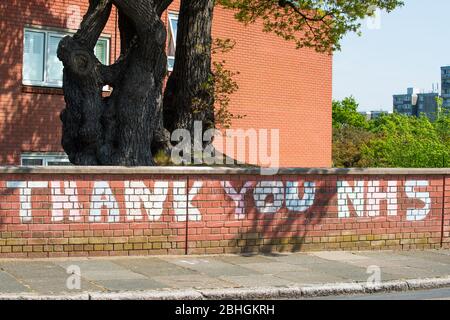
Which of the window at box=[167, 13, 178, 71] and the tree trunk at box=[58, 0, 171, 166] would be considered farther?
the window at box=[167, 13, 178, 71]

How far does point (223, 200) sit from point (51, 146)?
7.60m

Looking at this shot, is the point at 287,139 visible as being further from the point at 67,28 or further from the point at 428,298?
the point at 428,298

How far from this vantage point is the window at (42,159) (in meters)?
18.5

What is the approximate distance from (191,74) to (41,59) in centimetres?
540

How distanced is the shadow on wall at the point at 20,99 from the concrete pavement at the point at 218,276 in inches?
301

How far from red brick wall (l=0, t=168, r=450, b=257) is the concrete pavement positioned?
1.19ft

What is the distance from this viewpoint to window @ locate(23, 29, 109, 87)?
1853 centimetres

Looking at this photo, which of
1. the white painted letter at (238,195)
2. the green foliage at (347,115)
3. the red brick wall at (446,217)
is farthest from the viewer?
the green foliage at (347,115)

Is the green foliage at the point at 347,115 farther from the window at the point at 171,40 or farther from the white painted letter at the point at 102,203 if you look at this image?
the white painted letter at the point at 102,203

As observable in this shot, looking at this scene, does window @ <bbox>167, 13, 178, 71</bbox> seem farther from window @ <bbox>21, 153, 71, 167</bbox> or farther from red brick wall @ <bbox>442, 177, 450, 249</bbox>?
red brick wall @ <bbox>442, 177, 450, 249</bbox>

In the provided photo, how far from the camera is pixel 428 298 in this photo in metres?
9.70

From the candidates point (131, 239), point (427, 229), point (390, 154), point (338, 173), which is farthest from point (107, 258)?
point (390, 154)

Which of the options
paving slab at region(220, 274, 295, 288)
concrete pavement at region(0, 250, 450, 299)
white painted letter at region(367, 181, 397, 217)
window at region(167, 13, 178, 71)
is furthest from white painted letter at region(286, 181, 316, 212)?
window at region(167, 13, 178, 71)

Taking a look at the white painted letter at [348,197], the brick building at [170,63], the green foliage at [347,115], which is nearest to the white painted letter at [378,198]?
the white painted letter at [348,197]
